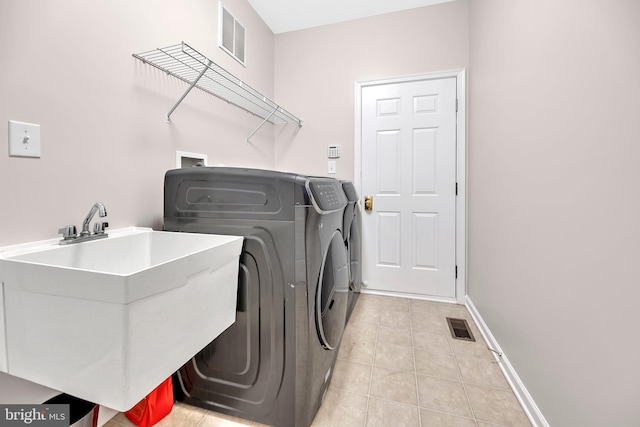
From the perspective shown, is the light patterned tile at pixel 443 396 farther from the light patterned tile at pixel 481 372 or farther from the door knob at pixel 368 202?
the door knob at pixel 368 202

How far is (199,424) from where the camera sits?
1146mm

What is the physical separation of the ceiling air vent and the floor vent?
261cm

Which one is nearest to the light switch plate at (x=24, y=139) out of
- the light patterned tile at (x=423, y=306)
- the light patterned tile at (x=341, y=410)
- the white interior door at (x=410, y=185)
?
the light patterned tile at (x=341, y=410)

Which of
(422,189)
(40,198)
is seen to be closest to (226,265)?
(40,198)

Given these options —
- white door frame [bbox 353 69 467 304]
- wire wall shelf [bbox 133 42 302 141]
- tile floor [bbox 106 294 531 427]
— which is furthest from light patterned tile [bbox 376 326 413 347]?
wire wall shelf [bbox 133 42 302 141]

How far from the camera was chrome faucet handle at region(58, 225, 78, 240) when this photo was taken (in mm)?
939

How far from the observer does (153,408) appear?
1114mm

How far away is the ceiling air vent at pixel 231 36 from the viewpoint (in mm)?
1889

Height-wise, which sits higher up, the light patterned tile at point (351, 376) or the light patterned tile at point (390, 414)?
the light patterned tile at point (351, 376)

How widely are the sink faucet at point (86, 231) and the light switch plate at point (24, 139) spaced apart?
0.25 m

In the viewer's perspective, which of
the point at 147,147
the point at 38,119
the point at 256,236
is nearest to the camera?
the point at 38,119

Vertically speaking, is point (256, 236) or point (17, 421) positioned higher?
point (256, 236)

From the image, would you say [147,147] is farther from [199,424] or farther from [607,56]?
[607,56]

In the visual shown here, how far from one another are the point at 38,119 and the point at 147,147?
1.39 feet
